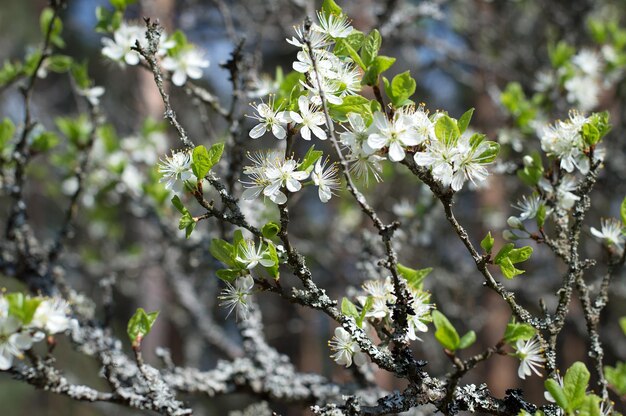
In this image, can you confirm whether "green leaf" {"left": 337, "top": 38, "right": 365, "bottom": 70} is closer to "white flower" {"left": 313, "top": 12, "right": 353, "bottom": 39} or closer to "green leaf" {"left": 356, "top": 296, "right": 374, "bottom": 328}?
"white flower" {"left": 313, "top": 12, "right": 353, "bottom": 39}

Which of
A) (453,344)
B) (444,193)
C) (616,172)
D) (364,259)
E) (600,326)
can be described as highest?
(616,172)

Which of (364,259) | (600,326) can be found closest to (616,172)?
(600,326)

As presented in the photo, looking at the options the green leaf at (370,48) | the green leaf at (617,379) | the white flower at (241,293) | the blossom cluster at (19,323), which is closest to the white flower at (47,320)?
the blossom cluster at (19,323)

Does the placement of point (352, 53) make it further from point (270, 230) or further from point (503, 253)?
point (503, 253)

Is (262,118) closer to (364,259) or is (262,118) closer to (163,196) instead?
(364,259)

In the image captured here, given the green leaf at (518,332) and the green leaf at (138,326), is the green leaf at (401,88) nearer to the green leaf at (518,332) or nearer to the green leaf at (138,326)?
the green leaf at (518,332)

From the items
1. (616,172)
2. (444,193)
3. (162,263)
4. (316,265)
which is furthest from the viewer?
(316,265)

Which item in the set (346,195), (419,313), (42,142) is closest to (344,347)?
(419,313)

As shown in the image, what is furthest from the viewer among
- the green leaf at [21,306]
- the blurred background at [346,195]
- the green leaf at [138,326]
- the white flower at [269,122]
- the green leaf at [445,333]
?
the blurred background at [346,195]
